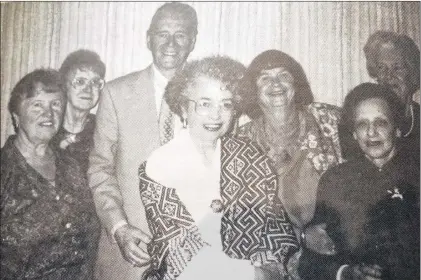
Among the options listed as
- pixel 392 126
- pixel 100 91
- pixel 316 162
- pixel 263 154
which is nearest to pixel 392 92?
pixel 392 126

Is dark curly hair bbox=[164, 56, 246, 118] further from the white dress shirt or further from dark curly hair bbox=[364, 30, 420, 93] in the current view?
dark curly hair bbox=[364, 30, 420, 93]

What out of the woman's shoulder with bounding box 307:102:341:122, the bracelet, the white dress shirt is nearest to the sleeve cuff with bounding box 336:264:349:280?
the bracelet

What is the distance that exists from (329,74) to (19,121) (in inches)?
78.0

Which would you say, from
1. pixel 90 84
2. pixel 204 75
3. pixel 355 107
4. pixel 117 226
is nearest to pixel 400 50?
pixel 355 107

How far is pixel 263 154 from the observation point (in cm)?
321

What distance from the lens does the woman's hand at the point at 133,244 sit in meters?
3.10

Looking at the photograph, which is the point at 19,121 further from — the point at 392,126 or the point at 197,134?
the point at 392,126

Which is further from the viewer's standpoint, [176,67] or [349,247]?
[176,67]

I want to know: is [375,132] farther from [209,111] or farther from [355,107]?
[209,111]

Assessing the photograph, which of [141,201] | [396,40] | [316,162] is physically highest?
[396,40]

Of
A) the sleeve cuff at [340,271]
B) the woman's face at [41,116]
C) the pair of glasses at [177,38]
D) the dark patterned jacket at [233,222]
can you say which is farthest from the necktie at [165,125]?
A: the sleeve cuff at [340,271]

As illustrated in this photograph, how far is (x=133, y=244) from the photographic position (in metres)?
3.12

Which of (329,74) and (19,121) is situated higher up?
(329,74)

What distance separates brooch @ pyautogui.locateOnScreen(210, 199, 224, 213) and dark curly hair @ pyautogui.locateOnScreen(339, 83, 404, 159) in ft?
2.67
